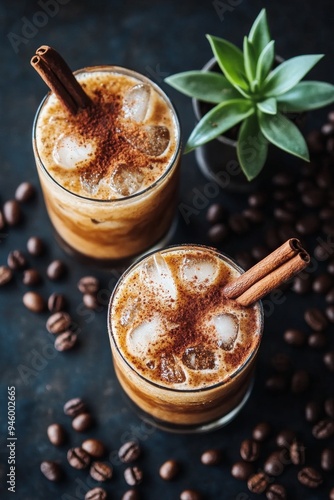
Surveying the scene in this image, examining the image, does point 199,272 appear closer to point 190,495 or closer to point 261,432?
point 261,432

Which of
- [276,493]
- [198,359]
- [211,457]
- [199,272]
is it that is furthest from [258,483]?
[199,272]

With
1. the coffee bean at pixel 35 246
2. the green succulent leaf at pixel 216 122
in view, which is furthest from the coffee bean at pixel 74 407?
the green succulent leaf at pixel 216 122

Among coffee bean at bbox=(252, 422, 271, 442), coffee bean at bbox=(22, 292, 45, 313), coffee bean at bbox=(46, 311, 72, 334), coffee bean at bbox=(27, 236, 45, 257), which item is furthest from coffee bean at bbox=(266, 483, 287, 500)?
coffee bean at bbox=(27, 236, 45, 257)

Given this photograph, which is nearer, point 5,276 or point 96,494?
point 96,494

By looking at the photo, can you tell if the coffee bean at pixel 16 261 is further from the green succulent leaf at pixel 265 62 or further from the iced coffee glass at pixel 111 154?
the green succulent leaf at pixel 265 62

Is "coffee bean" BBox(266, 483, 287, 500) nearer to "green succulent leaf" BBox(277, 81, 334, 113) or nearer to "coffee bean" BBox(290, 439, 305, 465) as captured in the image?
"coffee bean" BBox(290, 439, 305, 465)
